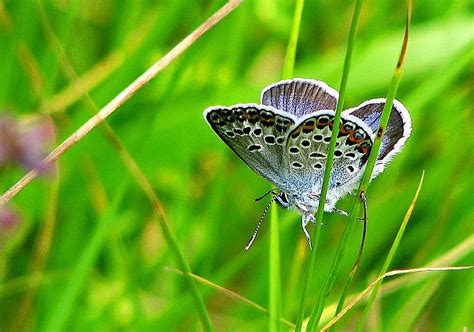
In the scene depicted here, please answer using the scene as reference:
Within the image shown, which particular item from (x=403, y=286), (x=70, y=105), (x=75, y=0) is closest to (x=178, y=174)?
(x=70, y=105)


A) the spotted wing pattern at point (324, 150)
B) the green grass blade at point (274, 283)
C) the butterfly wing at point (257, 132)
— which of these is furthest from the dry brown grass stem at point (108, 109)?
the green grass blade at point (274, 283)

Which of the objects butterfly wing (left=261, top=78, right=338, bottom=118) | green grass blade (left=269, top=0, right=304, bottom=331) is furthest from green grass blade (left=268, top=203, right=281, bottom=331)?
butterfly wing (left=261, top=78, right=338, bottom=118)

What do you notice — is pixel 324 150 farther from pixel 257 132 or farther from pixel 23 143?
pixel 23 143

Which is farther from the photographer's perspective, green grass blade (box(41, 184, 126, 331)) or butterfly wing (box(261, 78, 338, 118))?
green grass blade (box(41, 184, 126, 331))

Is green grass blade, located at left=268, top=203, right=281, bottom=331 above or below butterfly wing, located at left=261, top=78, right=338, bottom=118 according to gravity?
below

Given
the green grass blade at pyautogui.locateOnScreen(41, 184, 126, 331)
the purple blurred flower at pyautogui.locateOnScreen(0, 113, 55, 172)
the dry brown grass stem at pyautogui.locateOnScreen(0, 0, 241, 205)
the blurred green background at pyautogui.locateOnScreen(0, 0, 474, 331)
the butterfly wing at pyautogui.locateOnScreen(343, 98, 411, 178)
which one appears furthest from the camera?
the blurred green background at pyautogui.locateOnScreen(0, 0, 474, 331)

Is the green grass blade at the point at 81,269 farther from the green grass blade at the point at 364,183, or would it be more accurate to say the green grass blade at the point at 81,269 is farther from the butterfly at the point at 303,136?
the green grass blade at the point at 364,183

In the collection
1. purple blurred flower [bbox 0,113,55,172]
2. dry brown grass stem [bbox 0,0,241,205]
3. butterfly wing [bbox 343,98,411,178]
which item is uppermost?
dry brown grass stem [bbox 0,0,241,205]

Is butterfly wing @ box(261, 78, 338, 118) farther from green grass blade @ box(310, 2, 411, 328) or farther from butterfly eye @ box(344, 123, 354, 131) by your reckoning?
green grass blade @ box(310, 2, 411, 328)
